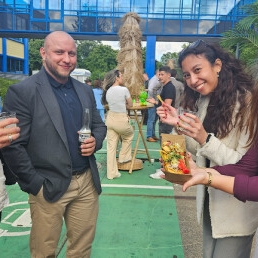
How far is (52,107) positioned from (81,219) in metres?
0.95

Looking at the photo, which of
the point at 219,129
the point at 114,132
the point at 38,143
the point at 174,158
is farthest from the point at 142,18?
the point at 174,158

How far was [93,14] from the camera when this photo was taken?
53.7ft

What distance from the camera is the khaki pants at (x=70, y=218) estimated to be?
7.55 ft

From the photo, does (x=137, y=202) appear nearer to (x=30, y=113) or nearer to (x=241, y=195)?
(x=30, y=113)

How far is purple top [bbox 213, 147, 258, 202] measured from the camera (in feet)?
4.37

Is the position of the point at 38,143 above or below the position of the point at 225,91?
below

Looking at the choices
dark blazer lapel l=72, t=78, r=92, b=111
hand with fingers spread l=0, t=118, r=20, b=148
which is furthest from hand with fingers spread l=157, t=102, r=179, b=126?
hand with fingers spread l=0, t=118, r=20, b=148

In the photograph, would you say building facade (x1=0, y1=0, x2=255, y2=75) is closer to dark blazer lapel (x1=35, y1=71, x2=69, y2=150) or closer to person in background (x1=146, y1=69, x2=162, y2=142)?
person in background (x1=146, y1=69, x2=162, y2=142)

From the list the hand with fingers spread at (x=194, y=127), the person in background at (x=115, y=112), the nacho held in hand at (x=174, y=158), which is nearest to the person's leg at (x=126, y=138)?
the person in background at (x=115, y=112)

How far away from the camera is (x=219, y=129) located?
1.85 metres

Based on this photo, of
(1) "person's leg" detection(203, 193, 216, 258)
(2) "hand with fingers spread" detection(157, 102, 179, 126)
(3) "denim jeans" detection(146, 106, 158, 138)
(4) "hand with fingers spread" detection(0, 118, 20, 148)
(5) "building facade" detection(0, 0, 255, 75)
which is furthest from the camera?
(5) "building facade" detection(0, 0, 255, 75)

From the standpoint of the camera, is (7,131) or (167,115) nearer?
(7,131)

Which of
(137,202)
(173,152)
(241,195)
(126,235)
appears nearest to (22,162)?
(173,152)

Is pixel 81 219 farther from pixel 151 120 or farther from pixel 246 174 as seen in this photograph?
pixel 151 120
